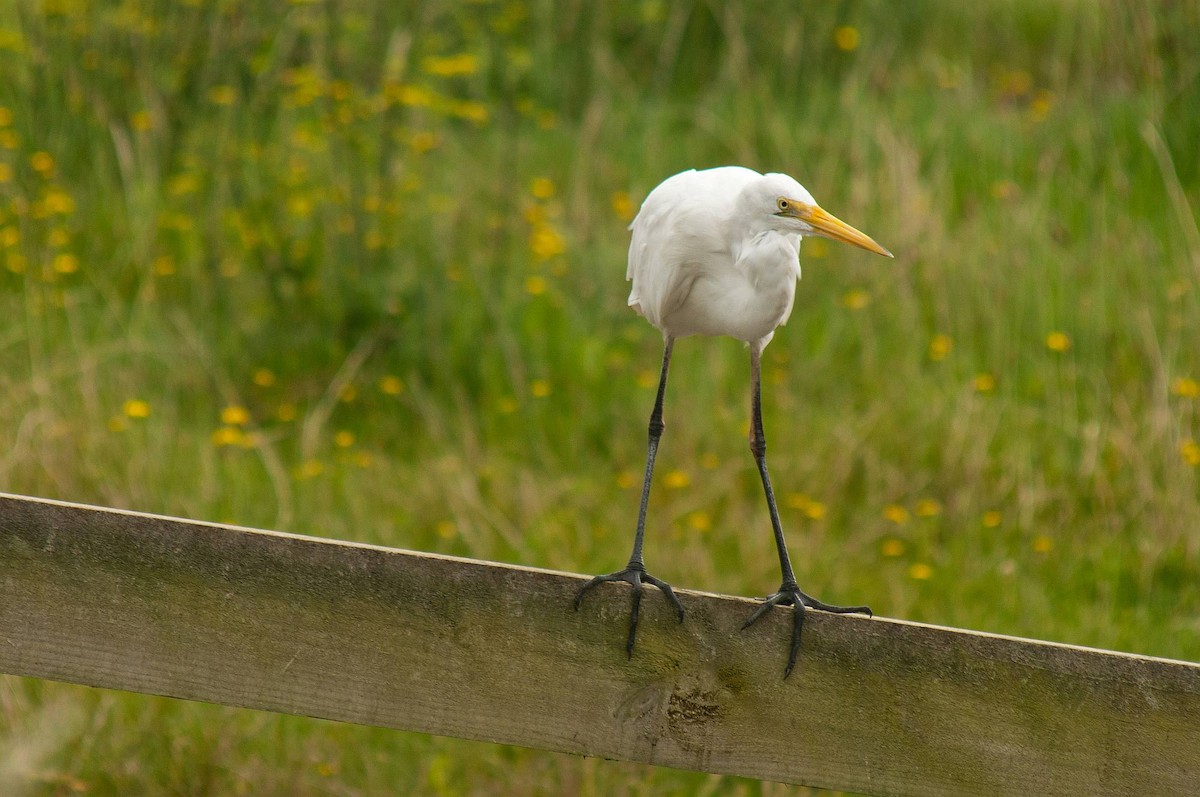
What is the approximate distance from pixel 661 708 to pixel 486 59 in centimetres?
471

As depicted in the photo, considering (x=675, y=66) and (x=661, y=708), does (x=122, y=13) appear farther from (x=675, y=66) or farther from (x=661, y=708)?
(x=661, y=708)

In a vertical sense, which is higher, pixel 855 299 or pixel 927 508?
pixel 855 299

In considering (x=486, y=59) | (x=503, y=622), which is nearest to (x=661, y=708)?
(x=503, y=622)

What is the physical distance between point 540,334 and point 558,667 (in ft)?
9.25

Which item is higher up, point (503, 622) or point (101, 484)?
point (503, 622)

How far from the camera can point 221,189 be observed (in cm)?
455

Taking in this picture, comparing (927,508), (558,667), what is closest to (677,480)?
(927,508)

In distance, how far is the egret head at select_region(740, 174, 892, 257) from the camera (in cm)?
178

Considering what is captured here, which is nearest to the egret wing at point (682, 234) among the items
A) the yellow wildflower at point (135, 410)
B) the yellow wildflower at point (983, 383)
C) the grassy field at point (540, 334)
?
the grassy field at point (540, 334)

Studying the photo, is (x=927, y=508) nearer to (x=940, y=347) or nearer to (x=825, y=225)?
(x=940, y=347)

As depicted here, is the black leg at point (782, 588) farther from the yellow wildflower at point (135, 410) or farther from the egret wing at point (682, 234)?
the yellow wildflower at point (135, 410)

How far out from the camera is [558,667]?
1.52 metres

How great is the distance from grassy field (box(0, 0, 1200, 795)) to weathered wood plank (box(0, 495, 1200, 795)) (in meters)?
1.02

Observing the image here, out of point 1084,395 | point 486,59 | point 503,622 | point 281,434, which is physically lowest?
point 281,434
